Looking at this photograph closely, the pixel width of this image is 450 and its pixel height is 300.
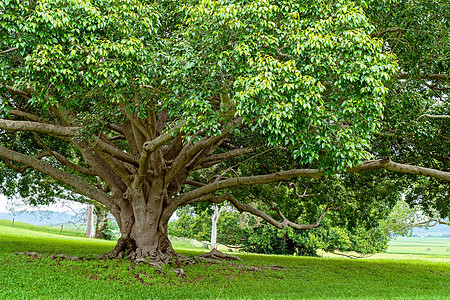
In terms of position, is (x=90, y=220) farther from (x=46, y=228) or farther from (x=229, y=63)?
(x=229, y=63)

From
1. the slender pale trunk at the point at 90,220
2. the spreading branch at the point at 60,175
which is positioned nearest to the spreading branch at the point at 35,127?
the spreading branch at the point at 60,175

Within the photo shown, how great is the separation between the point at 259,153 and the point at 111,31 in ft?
17.9

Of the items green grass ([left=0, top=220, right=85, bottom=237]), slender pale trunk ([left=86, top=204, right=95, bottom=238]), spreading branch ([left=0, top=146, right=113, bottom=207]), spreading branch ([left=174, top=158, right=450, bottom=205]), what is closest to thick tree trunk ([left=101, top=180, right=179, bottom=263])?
spreading branch ([left=0, top=146, right=113, bottom=207])

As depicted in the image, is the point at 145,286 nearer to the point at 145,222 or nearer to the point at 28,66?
the point at 145,222

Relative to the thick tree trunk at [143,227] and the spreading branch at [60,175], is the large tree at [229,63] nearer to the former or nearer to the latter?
the spreading branch at [60,175]

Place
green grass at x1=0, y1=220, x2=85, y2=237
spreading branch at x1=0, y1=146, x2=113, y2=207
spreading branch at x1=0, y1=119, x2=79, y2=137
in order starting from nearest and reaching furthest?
spreading branch at x1=0, y1=119, x2=79, y2=137, spreading branch at x1=0, y1=146, x2=113, y2=207, green grass at x1=0, y1=220, x2=85, y2=237

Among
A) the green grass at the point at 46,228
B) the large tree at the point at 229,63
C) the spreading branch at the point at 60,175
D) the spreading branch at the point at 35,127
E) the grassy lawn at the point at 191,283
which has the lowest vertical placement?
the grassy lawn at the point at 191,283

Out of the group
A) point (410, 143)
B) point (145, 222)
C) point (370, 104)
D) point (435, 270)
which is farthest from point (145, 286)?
point (435, 270)

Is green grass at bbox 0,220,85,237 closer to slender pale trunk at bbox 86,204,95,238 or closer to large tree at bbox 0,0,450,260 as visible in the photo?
slender pale trunk at bbox 86,204,95,238

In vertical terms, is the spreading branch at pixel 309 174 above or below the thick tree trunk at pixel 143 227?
above

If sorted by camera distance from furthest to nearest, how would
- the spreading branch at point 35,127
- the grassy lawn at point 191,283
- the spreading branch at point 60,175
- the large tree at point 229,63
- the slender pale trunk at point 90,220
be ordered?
the slender pale trunk at point 90,220, the spreading branch at point 60,175, the spreading branch at point 35,127, the grassy lawn at point 191,283, the large tree at point 229,63

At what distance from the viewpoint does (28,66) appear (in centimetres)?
544

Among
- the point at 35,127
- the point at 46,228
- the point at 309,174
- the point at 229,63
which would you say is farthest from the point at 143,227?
the point at 46,228

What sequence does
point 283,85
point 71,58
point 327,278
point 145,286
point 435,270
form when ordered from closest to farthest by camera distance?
1. point 283,85
2. point 71,58
3. point 145,286
4. point 327,278
5. point 435,270
